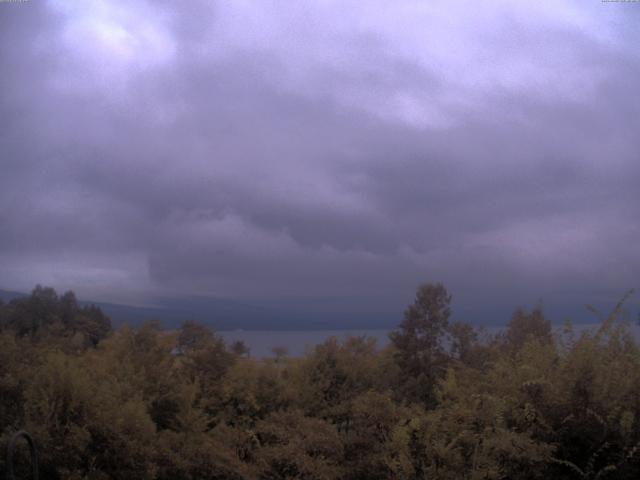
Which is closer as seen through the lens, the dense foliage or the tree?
the dense foliage

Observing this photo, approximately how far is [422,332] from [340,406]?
4.36m

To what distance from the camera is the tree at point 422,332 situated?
1959 cm

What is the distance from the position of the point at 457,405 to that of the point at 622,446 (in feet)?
8.67

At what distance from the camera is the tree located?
1959cm

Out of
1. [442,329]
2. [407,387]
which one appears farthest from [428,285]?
[407,387]

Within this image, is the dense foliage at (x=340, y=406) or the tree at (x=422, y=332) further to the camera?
the tree at (x=422, y=332)

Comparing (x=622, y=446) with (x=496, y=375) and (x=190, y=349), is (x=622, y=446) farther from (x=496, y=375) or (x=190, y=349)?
(x=190, y=349)

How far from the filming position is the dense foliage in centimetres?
801

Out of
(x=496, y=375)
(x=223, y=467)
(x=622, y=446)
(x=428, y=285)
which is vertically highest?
(x=428, y=285)

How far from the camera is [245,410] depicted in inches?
674

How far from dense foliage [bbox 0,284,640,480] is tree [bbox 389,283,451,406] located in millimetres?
42

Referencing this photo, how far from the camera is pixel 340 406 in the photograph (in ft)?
55.1

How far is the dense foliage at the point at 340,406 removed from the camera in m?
8.01

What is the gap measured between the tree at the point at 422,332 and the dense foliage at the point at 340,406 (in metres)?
0.04
